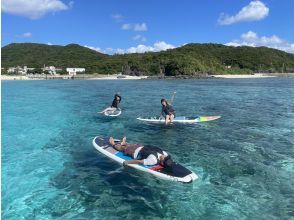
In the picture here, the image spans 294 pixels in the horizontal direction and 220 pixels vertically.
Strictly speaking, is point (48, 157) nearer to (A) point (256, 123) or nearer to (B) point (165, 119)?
(B) point (165, 119)

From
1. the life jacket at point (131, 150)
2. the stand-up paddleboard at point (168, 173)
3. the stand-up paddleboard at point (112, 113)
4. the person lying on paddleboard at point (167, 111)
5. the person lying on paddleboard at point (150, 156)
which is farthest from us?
the stand-up paddleboard at point (112, 113)

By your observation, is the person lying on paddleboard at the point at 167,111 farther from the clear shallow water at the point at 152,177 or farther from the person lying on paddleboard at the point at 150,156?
the person lying on paddleboard at the point at 150,156

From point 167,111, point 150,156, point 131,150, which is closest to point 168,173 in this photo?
point 150,156

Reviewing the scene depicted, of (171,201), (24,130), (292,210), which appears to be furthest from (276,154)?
(24,130)

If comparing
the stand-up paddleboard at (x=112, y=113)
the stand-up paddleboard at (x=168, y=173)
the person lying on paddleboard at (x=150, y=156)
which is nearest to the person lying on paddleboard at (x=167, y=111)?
the stand-up paddleboard at (x=112, y=113)

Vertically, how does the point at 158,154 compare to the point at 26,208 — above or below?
above

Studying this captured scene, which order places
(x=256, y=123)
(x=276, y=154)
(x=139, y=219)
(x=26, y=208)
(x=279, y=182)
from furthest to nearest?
(x=256, y=123)
(x=276, y=154)
(x=279, y=182)
(x=26, y=208)
(x=139, y=219)

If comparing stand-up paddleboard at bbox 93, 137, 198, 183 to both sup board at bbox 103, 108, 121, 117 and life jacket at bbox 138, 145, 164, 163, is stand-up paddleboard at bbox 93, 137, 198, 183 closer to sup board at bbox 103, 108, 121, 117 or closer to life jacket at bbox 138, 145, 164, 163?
life jacket at bbox 138, 145, 164, 163

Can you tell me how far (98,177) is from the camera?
476 inches

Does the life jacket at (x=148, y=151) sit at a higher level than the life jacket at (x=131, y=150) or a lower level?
higher

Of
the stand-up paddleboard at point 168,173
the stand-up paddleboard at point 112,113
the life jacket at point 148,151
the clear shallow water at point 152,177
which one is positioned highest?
the life jacket at point 148,151

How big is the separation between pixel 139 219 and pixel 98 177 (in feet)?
11.7

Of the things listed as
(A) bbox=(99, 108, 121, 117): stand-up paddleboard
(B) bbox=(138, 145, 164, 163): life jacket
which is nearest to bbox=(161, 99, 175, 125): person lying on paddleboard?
(A) bbox=(99, 108, 121, 117): stand-up paddleboard

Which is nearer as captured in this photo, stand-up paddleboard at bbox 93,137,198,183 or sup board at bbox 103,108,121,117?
stand-up paddleboard at bbox 93,137,198,183
